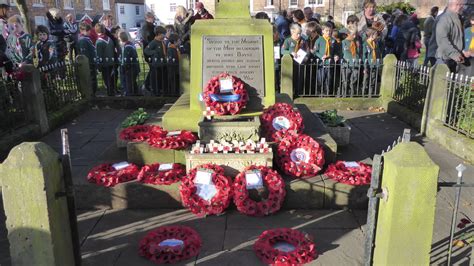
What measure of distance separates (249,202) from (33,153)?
240 cm

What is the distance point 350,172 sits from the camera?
16.6ft

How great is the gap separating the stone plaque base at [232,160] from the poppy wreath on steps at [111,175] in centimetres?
69

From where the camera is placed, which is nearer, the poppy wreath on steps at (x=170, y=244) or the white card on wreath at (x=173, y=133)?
the poppy wreath on steps at (x=170, y=244)

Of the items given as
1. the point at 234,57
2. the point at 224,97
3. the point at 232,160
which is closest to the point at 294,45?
the point at 234,57

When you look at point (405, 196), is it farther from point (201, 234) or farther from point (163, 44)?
point (163, 44)

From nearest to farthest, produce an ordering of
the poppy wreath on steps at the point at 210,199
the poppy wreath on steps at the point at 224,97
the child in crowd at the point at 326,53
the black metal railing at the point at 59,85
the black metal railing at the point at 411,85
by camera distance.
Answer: the poppy wreath on steps at the point at 210,199, the poppy wreath on steps at the point at 224,97, the black metal railing at the point at 411,85, the black metal railing at the point at 59,85, the child in crowd at the point at 326,53

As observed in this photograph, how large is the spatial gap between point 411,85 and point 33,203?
782 centimetres

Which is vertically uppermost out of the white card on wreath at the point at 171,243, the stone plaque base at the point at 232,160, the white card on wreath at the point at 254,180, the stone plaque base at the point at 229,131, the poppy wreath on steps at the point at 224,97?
the poppy wreath on steps at the point at 224,97

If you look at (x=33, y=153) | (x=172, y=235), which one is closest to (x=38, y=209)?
(x=33, y=153)

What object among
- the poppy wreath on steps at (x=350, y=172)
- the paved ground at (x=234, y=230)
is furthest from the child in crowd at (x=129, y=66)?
the poppy wreath on steps at (x=350, y=172)

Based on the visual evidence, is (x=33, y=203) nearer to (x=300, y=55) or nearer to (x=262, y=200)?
(x=262, y=200)

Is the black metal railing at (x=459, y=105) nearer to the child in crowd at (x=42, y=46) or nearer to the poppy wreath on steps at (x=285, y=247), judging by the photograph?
the poppy wreath on steps at (x=285, y=247)

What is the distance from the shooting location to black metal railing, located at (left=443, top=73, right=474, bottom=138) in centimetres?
652

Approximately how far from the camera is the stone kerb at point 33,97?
Result: 737cm
